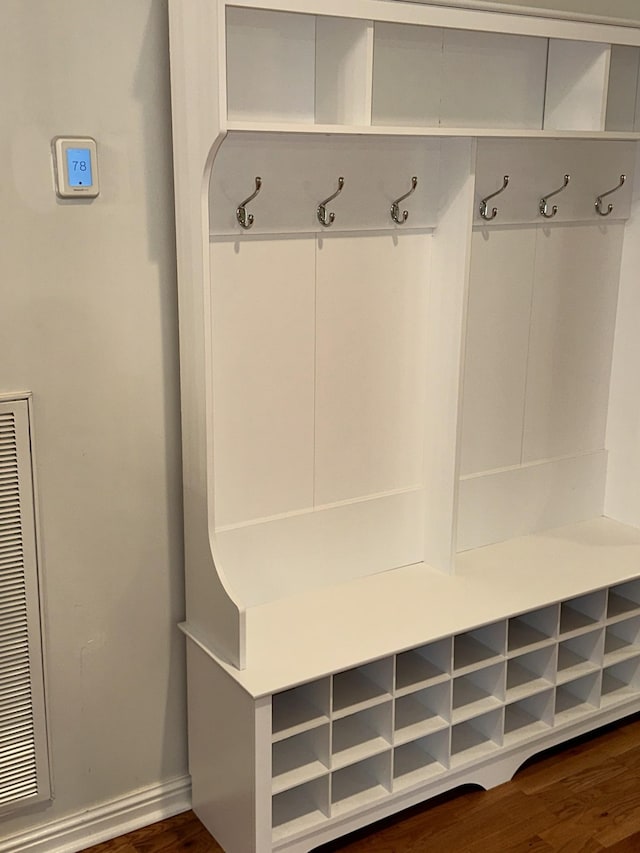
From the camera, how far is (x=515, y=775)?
254cm

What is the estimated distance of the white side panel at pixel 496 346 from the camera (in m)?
2.54

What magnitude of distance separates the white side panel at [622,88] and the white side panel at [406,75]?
1.94 ft

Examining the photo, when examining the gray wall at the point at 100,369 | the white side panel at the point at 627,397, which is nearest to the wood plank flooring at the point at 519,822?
the gray wall at the point at 100,369

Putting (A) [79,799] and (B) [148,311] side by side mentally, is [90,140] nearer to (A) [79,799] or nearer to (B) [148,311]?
(B) [148,311]

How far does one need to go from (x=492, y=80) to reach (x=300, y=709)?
158 cm

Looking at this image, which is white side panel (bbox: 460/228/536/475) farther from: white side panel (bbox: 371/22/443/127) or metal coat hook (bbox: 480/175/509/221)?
white side panel (bbox: 371/22/443/127)

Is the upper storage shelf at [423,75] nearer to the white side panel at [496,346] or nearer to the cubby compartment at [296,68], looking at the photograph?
the cubby compartment at [296,68]

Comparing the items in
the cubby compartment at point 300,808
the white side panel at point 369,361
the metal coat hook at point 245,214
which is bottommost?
A: the cubby compartment at point 300,808

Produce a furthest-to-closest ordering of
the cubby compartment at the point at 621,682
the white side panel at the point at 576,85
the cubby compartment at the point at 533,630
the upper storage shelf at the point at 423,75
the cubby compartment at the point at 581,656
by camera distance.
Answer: the cubby compartment at the point at 621,682 → the cubby compartment at the point at 581,656 → the cubby compartment at the point at 533,630 → the white side panel at the point at 576,85 → the upper storage shelf at the point at 423,75

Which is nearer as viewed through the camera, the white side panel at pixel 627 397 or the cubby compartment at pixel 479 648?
the cubby compartment at pixel 479 648

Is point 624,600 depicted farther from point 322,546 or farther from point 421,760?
point 322,546

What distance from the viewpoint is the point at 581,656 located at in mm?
2689

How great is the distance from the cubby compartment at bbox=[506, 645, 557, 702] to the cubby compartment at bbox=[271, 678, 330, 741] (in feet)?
1.81

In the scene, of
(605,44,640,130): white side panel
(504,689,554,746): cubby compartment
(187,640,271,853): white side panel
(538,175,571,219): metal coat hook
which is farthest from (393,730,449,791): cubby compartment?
(605,44,640,130): white side panel
